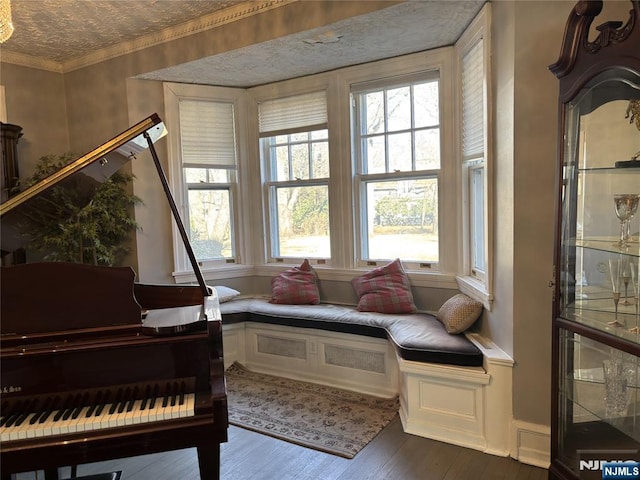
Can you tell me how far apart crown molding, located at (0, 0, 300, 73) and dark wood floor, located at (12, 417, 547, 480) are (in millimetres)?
3050

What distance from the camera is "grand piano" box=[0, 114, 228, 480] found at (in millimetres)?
1552

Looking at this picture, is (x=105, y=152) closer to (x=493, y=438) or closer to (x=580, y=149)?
(x=580, y=149)

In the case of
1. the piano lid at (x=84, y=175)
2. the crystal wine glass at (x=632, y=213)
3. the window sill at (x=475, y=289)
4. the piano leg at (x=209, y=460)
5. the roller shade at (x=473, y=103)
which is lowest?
the piano leg at (x=209, y=460)

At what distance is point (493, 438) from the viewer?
250 cm

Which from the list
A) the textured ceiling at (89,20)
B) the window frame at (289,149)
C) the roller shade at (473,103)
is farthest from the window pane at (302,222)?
the textured ceiling at (89,20)

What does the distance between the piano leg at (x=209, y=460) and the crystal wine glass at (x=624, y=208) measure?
1.92 meters

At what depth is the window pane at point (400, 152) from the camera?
3.64 metres

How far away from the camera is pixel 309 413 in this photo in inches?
120

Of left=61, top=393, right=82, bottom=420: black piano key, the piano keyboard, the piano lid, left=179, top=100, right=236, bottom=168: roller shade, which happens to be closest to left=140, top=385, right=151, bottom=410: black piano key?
the piano keyboard

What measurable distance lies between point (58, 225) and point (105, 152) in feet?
6.74

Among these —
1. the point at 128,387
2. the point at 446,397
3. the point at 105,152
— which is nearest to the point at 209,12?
the point at 105,152

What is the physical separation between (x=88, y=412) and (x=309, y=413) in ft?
5.74

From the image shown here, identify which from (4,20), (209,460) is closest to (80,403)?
(209,460)

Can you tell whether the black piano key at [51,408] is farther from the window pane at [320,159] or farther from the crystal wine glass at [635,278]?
the window pane at [320,159]
